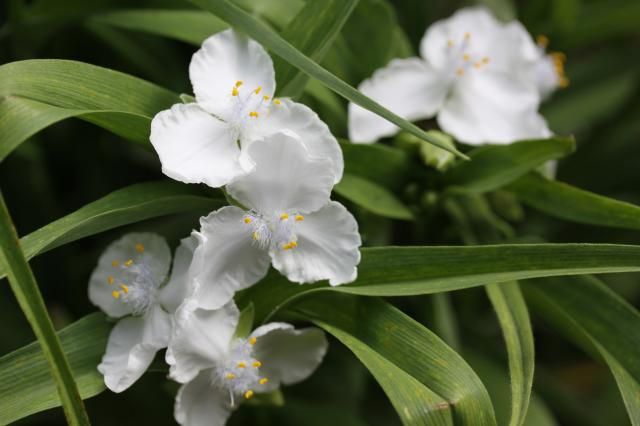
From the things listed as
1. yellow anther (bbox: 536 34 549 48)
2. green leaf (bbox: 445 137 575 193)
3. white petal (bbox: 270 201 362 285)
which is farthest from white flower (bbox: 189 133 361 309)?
yellow anther (bbox: 536 34 549 48)

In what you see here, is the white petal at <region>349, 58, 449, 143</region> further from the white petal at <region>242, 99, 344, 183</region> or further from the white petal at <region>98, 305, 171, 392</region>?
the white petal at <region>98, 305, 171, 392</region>

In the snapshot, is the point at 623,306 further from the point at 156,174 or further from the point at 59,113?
the point at 156,174

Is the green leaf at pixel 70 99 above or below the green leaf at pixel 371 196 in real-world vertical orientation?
above

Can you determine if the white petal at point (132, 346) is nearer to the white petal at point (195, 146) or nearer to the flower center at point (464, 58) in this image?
the white petal at point (195, 146)

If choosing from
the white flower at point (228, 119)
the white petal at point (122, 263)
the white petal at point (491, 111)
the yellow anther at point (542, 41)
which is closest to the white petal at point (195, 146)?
the white flower at point (228, 119)

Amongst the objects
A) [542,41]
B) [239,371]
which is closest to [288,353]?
[239,371]

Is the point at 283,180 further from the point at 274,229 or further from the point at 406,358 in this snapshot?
the point at 406,358
